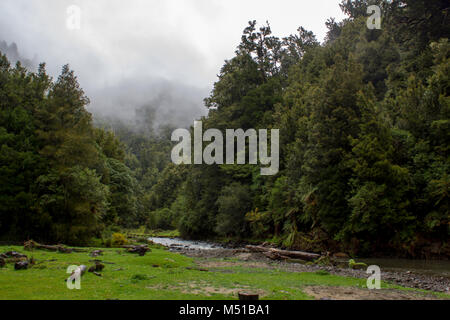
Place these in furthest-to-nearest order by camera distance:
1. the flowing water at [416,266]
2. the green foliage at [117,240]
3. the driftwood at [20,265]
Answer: the green foliage at [117,240] → the flowing water at [416,266] → the driftwood at [20,265]

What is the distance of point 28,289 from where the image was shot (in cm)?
1077

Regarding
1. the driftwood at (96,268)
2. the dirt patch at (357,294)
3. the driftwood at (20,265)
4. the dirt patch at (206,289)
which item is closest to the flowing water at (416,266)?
the dirt patch at (357,294)

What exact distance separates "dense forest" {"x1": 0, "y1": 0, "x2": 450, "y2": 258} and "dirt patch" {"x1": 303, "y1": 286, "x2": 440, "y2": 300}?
15096 mm

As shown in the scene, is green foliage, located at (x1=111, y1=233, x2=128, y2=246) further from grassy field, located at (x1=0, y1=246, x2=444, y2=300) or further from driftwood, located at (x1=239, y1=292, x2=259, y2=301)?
driftwood, located at (x1=239, y1=292, x2=259, y2=301)

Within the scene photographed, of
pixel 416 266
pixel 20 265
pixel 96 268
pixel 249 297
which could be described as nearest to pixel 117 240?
pixel 20 265

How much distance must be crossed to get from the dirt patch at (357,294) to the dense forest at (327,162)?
15096 mm

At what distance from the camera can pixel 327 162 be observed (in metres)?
32.9

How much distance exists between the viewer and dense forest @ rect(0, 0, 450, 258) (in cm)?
2764

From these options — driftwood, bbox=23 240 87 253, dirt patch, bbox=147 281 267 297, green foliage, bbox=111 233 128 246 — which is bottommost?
green foliage, bbox=111 233 128 246

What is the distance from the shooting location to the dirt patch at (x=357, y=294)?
37.7 ft

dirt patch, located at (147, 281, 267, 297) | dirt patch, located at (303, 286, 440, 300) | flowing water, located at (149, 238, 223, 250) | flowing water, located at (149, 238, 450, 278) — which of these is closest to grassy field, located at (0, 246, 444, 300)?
dirt patch, located at (147, 281, 267, 297)

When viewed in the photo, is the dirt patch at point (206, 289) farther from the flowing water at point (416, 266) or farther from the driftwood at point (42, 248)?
the driftwood at point (42, 248)
